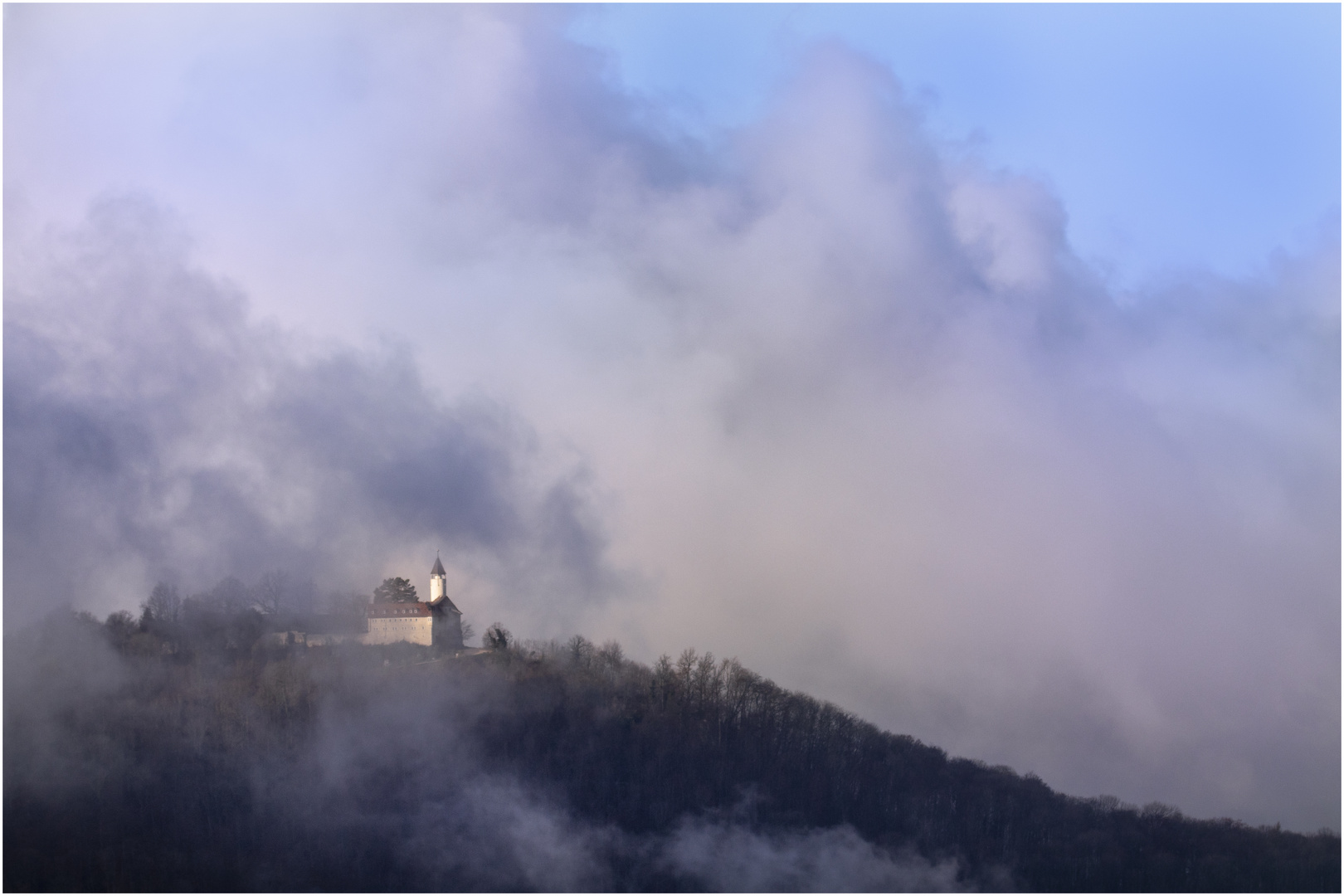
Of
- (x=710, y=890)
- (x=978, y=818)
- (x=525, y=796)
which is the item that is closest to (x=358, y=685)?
(x=525, y=796)

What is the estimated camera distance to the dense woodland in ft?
516

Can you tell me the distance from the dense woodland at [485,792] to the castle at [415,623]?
2.08 m

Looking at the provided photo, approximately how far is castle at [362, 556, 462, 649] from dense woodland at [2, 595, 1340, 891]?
6.81 feet

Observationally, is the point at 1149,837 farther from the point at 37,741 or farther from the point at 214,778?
the point at 37,741

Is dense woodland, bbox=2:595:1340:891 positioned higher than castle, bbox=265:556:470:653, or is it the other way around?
castle, bbox=265:556:470:653

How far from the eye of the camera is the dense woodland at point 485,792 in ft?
516

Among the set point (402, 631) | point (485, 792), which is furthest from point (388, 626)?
point (485, 792)

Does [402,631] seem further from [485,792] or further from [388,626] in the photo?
[485,792]

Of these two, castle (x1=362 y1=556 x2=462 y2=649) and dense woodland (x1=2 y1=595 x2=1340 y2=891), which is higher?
castle (x1=362 y1=556 x2=462 y2=649)

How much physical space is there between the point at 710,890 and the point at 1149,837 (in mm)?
51615

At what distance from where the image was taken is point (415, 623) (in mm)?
165125

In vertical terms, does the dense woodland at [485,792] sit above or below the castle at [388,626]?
below

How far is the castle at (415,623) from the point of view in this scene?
164625 mm

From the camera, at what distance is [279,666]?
164375 mm
